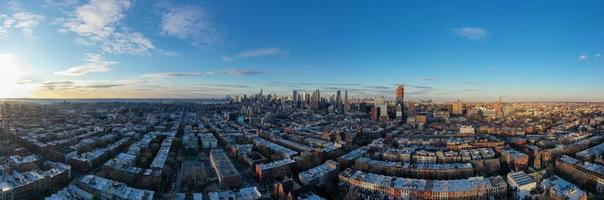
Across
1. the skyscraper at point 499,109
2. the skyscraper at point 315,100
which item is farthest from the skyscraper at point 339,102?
the skyscraper at point 499,109

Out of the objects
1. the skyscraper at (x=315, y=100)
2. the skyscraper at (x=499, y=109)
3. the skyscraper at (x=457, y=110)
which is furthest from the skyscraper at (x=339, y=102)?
the skyscraper at (x=499, y=109)

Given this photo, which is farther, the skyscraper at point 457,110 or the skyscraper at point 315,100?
the skyscraper at point 315,100

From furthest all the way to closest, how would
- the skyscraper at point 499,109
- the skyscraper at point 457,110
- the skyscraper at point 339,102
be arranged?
the skyscraper at point 339,102 → the skyscraper at point 457,110 → the skyscraper at point 499,109

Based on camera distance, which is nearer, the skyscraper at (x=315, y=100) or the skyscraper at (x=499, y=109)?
the skyscraper at (x=499, y=109)

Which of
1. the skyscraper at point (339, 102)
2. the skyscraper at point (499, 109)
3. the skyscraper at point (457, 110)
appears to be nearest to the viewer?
the skyscraper at point (499, 109)

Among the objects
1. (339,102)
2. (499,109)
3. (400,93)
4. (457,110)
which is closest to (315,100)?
(339,102)

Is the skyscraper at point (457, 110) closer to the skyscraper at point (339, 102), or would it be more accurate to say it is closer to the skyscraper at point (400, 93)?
the skyscraper at point (400, 93)

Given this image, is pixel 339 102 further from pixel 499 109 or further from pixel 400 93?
pixel 499 109

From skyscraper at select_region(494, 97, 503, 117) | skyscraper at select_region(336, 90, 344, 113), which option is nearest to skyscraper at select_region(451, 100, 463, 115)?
skyscraper at select_region(494, 97, 503, 117)

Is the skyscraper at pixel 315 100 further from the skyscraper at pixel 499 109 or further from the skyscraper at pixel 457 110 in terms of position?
the skyscraper at pixel 499 109

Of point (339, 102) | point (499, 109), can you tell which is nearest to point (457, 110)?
point (499, 109)

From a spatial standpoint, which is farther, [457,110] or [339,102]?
[339,102]
